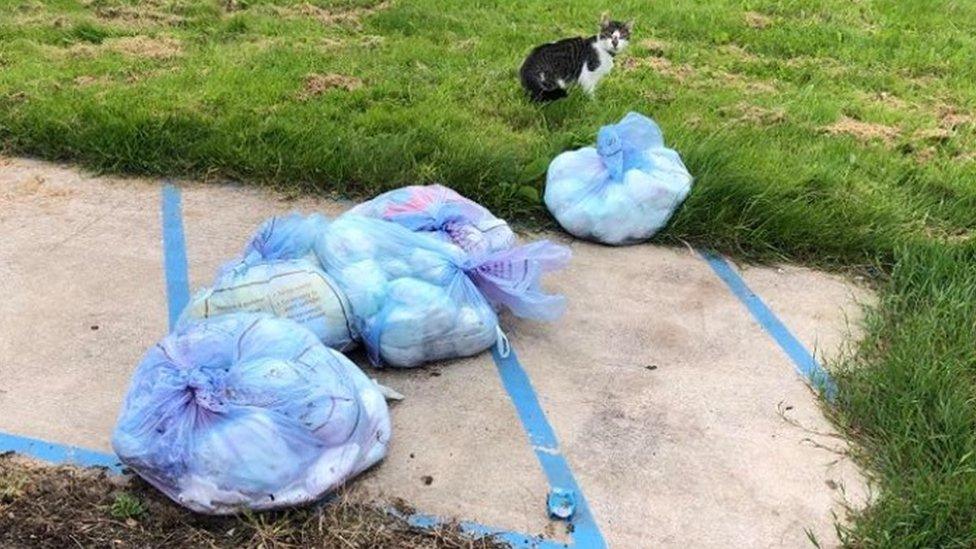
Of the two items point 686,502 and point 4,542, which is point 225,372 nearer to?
point 4,542

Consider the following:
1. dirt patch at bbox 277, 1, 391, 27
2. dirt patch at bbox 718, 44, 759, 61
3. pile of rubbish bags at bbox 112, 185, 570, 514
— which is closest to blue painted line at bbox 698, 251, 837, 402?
pile of rubbish bags at bbox 112, 185, 570, 514

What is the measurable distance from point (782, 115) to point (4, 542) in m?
5.30

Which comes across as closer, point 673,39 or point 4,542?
point 4,542

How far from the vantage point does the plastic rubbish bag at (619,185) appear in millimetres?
5023

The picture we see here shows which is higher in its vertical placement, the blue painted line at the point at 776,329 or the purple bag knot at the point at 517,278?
the purple bag knot at the point at 517,278

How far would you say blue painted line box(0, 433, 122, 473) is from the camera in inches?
130

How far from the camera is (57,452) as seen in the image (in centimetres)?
336

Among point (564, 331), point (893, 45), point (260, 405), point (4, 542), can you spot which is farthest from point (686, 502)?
point (893, 45)

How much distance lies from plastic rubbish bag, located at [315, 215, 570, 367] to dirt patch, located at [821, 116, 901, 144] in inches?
122

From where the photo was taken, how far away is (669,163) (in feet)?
17.2

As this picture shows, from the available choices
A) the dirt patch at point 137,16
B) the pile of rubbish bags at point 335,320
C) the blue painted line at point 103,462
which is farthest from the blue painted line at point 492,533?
the dirt patch at point 137,16

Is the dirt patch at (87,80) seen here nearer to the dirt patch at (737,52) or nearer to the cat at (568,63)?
the cat at (568,63)

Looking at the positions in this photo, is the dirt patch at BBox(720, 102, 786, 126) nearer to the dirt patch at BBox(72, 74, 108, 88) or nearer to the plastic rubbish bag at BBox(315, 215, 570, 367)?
the plastic rubbish bag at BBox(315, 215, 570, 367)

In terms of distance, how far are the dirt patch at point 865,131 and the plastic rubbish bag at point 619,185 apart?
5.66 feet
